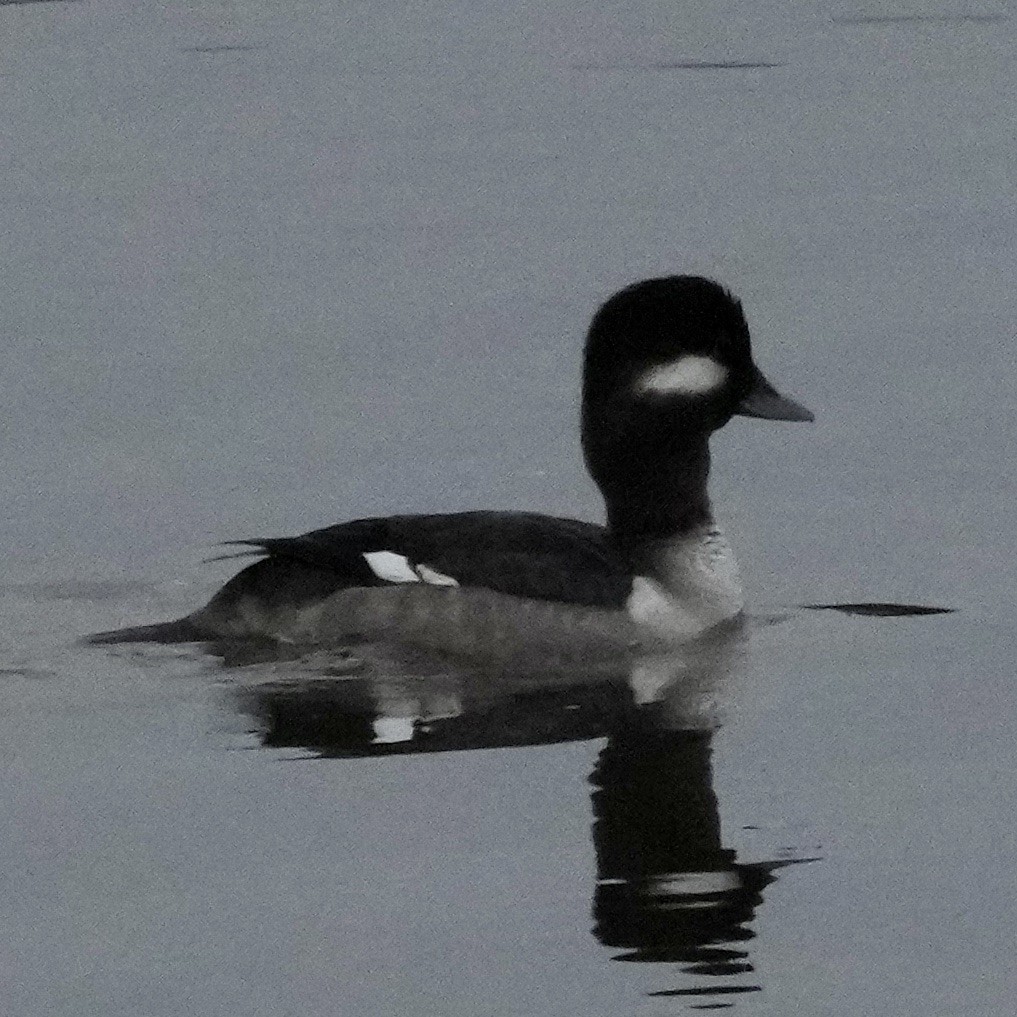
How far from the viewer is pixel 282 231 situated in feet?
54.1

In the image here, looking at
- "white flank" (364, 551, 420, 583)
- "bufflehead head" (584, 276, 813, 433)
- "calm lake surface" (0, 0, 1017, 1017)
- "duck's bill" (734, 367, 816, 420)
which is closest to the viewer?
"calm lake surface" (0, 0, 1017, 1017)

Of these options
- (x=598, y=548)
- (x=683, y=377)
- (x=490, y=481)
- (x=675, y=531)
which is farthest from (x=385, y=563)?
(x=490, y=481)

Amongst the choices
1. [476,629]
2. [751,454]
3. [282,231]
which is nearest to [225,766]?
[476,629]

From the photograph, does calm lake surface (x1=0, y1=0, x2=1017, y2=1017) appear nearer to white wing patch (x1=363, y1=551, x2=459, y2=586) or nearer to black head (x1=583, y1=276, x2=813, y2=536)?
white wing patch (x1=363, y1=551, x2=459, y2=586)

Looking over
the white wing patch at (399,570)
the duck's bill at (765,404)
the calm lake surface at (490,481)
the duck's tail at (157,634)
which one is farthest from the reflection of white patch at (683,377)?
the duck's tail at (157,634)

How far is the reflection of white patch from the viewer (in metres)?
11.2

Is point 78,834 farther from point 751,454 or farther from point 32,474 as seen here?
point 751,454

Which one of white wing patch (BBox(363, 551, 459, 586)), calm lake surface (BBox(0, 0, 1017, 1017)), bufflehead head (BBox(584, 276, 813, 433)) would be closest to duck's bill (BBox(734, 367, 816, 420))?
bufflehead head (BBox(584, 276, 813, 433))

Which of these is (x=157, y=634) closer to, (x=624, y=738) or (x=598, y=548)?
(x=598, y=548)

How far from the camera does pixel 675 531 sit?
11344mm

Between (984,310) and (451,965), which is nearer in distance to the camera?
Answer: (451,965)

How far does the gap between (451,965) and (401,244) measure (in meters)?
9.07

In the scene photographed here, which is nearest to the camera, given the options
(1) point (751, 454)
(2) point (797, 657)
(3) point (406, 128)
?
(2) point (797, 657)

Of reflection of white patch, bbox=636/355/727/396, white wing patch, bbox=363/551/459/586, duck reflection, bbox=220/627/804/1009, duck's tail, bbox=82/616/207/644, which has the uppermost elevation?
reflection of white patch, bbox=636/355/727/396
